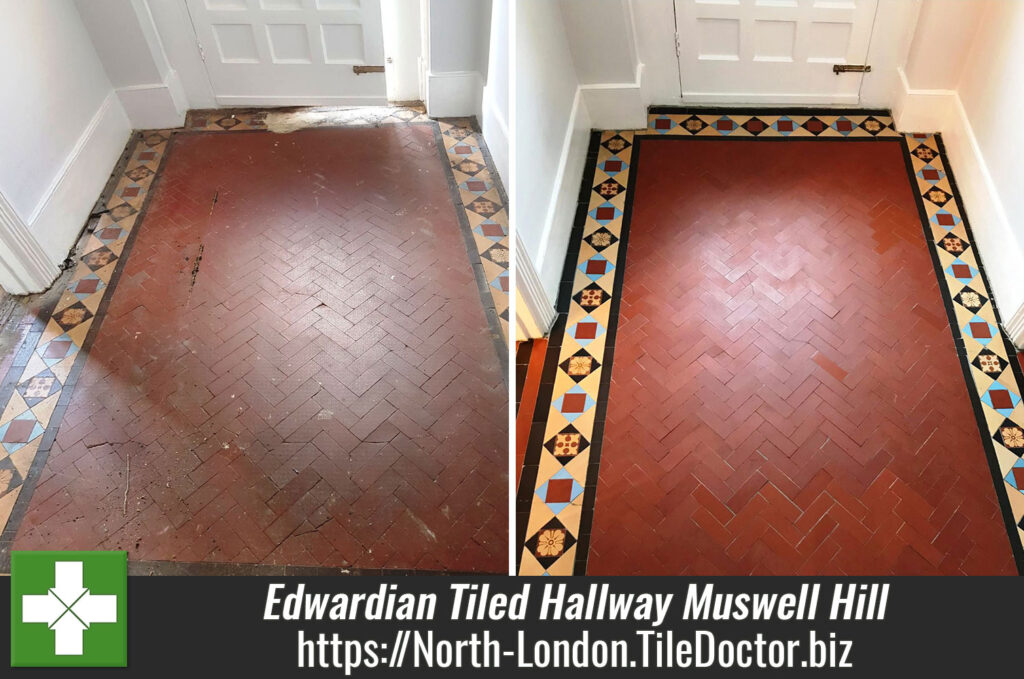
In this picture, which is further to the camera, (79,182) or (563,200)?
(79,182)

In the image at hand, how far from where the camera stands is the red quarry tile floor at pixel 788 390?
11.3 feet

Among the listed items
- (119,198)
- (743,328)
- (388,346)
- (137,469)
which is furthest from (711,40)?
(137,469)

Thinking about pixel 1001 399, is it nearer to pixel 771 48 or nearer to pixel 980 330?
pixel 980 330

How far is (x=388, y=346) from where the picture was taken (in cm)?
404

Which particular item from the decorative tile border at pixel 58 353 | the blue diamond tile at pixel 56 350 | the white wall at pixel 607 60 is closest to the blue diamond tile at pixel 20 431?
the decorative tile border at pixel 58 353

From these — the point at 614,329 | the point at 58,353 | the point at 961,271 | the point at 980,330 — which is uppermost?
the point at 58,353

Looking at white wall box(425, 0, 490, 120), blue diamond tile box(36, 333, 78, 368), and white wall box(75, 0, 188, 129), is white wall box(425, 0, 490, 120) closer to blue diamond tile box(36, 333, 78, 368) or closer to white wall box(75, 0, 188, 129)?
white wall box(75, 0, 188, 129)

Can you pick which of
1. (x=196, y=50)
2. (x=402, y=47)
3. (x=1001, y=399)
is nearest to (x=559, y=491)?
(x=1001, y=399)

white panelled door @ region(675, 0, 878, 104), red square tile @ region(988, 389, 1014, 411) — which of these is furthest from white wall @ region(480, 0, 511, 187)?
red square tile @ region(988, 389, 1014, 411)

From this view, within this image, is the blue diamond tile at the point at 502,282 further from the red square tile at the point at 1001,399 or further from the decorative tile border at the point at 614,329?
the red square tile at the point at 1001,399

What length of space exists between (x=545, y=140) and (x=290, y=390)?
1840 mm

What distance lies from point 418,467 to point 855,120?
12.2 feet

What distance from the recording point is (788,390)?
3.89 metres

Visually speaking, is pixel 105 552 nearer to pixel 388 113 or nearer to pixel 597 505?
pixel 597 505
